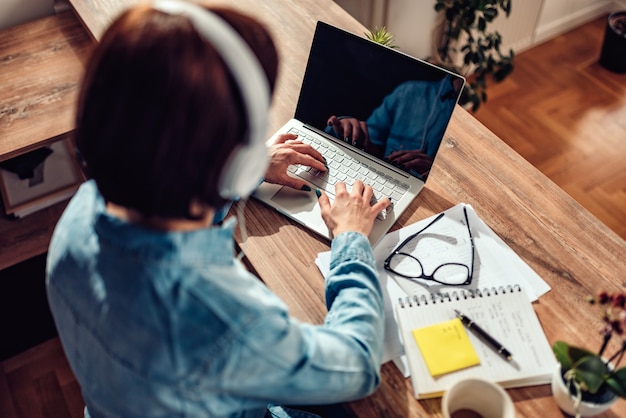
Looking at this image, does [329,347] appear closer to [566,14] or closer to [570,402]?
[570,402]

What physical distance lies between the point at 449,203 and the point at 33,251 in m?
1.16

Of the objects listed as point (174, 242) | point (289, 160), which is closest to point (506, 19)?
point (289, 160)

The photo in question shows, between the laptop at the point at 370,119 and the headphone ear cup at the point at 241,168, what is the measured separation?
1.35ft

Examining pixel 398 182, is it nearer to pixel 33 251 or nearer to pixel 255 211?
pixel 255 211

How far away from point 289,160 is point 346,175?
0.12 m

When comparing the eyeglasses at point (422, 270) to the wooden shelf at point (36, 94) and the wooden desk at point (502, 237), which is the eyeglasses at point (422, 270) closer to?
the wooden desk at point (502, 237)

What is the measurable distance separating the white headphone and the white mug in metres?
0.41

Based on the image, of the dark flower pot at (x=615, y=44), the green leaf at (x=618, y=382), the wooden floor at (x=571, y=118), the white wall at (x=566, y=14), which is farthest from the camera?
the white wall at (x=566, y=14)

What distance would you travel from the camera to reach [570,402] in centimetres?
82

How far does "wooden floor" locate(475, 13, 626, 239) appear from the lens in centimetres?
234

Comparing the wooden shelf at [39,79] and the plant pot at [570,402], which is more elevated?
the plant pot at [570,402]

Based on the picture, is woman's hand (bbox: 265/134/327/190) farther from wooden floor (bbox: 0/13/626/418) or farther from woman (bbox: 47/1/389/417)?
wooden floor (bbox: 0/13/626/418)

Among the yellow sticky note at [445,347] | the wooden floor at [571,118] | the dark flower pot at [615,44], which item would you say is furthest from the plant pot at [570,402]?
the dark flower pot at [615,44]

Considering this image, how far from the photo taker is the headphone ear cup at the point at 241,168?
0.64m
